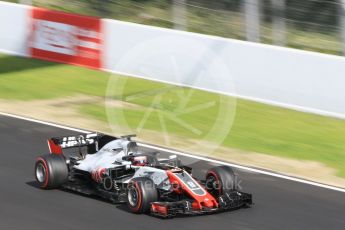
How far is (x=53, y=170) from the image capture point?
34.2 feet

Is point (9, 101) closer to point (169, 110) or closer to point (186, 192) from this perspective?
point (169, 110)

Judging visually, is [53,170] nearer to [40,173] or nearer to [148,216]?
[40,173]

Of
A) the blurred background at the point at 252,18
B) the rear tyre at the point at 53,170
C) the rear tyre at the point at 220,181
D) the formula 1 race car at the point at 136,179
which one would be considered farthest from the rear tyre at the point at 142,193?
the blurred background at the point at 252,18

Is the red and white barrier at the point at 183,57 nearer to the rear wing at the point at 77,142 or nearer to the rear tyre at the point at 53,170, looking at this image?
the rear wing at the point at 77,142

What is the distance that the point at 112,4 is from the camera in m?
19.5

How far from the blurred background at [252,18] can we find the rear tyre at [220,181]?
6.37 meters

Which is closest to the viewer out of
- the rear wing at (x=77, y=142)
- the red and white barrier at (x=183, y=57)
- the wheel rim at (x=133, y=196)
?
the wheel rim at (x=133, y=196)

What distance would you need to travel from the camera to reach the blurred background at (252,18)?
1592 centimetres

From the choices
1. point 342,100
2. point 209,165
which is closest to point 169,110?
point 209,165

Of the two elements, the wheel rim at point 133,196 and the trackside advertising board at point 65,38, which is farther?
the trackside advertising board at point 65,38

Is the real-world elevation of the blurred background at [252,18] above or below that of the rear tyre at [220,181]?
above

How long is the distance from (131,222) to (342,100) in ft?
23.2

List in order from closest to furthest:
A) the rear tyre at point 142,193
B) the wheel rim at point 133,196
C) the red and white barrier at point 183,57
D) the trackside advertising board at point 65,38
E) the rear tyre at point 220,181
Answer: the rear tyre at point 142,193 < the wheel rim at point 133,196 < the rear tyre at point 220,181 < the red and white barrier at point 183,57 < the trackside advertising board at point 65,38

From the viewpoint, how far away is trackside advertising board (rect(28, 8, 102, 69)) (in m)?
19.1
